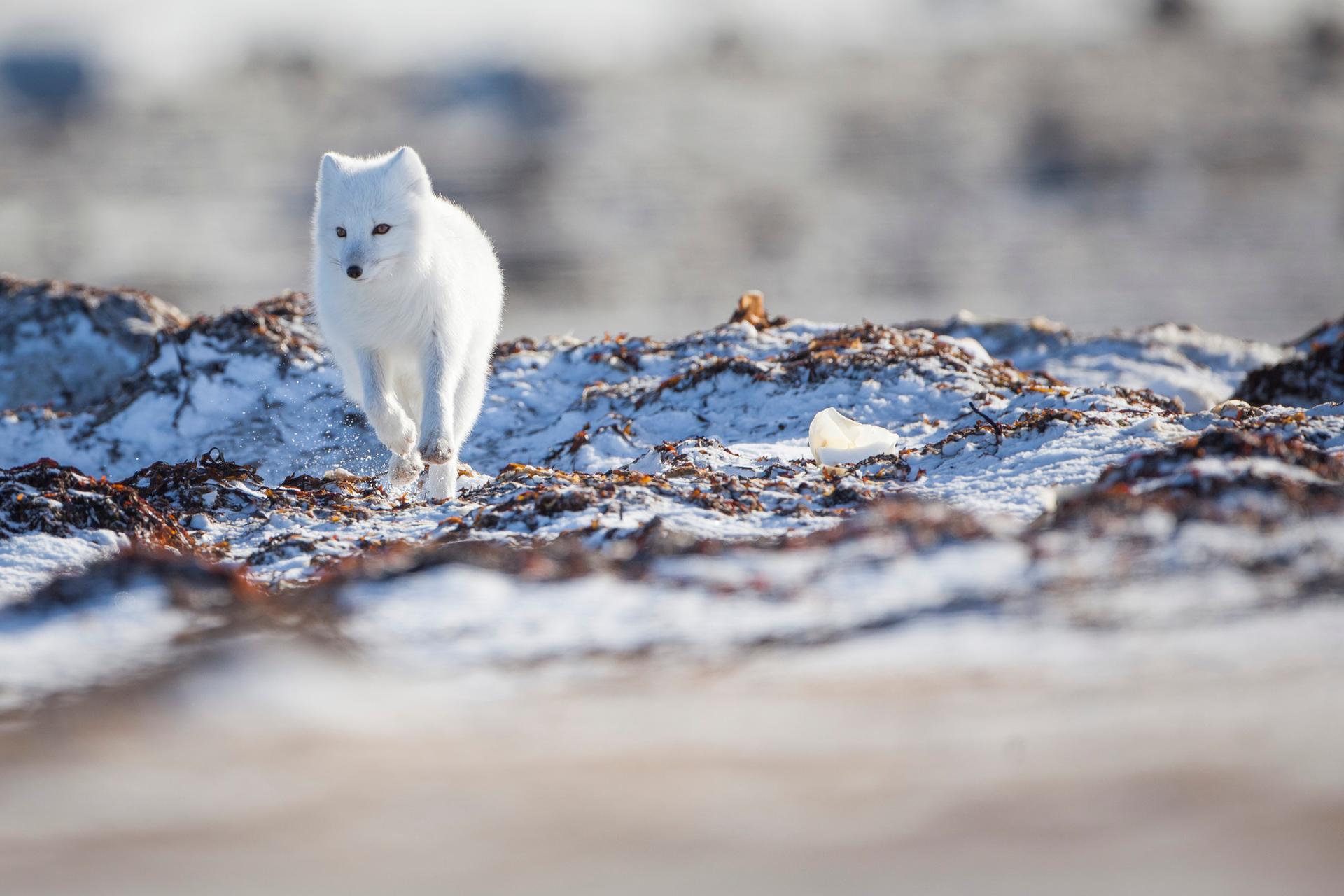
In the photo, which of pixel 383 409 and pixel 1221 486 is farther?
pixel 383 409

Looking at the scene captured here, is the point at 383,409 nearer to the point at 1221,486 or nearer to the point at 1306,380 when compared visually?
the point at 1221,486

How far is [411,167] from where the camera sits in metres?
5.63

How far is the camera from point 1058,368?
1000cm

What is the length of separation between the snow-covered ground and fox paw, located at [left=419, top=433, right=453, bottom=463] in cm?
27

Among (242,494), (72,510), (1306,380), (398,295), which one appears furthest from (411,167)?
(1306,380)

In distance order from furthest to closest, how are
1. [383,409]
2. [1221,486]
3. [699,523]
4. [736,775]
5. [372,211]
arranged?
1. [383,409]
2. [372,211]
3. [699,523]
4. [1221,486]
5. [736,775]

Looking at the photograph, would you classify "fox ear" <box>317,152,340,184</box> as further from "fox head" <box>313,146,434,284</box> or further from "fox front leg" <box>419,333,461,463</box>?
"fox front leg" <box>419,333,461,463</box>

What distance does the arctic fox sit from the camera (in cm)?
548

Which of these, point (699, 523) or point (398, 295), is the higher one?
point (398, 295)

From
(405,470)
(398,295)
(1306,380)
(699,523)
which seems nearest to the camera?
(699,523)

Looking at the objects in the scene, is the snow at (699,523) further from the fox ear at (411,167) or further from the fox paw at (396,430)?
the fox ear at (411,167)

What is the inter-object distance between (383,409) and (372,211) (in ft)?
3.25

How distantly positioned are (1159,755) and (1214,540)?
3.88 ft

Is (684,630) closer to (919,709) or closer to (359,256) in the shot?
(919,709)
